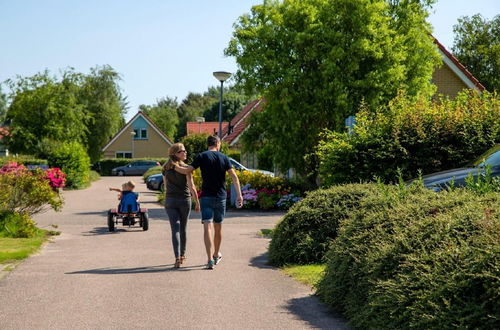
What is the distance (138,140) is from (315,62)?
198ft

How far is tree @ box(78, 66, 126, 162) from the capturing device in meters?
70.6

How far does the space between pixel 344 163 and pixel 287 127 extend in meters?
8.94

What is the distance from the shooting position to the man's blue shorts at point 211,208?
33.0 feet

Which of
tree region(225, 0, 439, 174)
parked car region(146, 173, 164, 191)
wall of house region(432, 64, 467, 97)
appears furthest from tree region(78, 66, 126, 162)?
tree region(225, 0, 439, 174)

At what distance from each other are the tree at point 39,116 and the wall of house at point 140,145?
113ft

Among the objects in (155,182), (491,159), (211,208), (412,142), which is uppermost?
(412,142)

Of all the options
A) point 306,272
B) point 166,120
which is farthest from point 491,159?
point 166,120

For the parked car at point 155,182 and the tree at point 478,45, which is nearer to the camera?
the parked car at point 155,182

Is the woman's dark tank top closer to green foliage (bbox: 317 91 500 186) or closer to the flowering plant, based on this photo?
green foliage (bbox: 317 91 500 186)

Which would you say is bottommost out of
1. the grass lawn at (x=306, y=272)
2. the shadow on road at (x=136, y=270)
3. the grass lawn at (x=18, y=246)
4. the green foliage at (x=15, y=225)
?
the shadow on road at (x=136, y=270)

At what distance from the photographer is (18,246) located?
1233 centimetres

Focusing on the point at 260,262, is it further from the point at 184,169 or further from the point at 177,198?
the point at 184,169

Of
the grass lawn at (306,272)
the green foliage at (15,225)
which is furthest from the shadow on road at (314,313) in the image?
the green foliage at (15,225)

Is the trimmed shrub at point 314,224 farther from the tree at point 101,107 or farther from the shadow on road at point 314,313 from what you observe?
the tree at point 101,107
